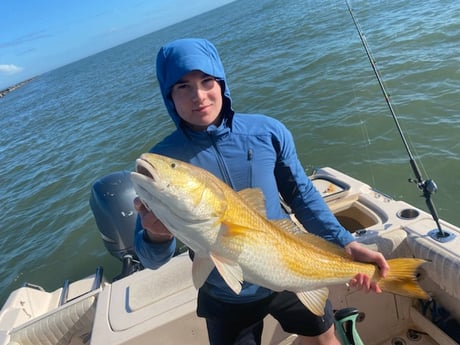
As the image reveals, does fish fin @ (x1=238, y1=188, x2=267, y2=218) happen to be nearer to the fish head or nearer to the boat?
the fish head

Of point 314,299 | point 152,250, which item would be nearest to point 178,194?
point 152,250

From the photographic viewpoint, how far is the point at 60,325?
4.23 m

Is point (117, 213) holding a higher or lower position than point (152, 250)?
lower

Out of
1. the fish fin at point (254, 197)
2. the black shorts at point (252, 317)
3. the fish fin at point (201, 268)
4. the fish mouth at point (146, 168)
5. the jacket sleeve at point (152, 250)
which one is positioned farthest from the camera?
the black shorts at point (252, 317)

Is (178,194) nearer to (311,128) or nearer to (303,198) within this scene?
(303,198)

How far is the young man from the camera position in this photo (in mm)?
2514

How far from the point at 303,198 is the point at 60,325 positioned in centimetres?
308

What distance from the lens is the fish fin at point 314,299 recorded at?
8.04 feet

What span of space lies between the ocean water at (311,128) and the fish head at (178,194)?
5936mm

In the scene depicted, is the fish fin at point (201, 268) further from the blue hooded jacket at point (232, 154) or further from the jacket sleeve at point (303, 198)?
the jacket sleeve at point (303, 198)

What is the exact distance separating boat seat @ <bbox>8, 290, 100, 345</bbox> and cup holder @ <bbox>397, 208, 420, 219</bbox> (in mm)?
3330

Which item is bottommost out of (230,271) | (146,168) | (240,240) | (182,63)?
(230,271)

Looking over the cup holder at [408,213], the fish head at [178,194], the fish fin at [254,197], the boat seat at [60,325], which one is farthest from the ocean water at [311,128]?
the fish head at [178,194]

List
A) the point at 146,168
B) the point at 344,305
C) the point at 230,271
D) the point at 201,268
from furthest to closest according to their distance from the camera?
the point at 344,305 < the point at 201,268 < the point at 230,271 < the point at 146,168
